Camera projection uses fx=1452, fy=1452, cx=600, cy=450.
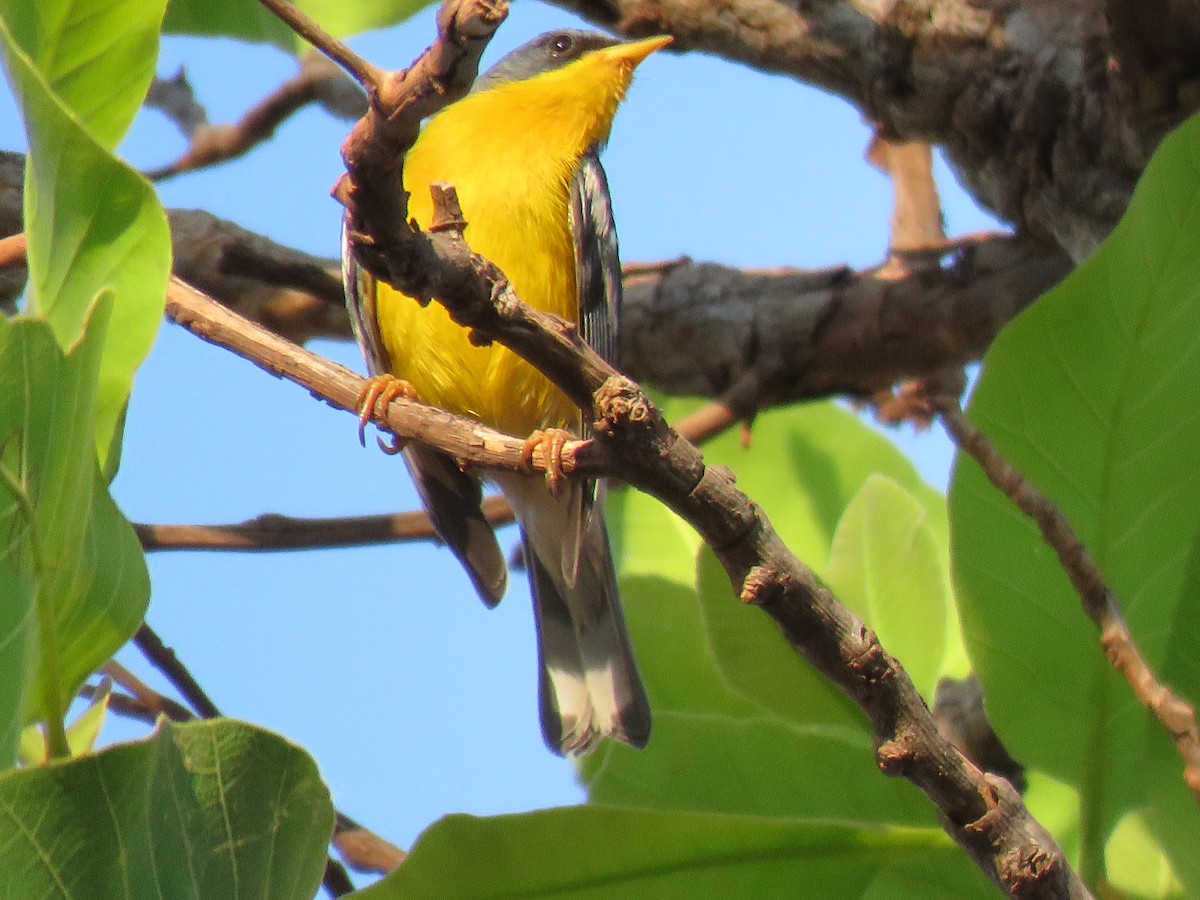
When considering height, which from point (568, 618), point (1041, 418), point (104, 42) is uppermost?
point (104, 42)

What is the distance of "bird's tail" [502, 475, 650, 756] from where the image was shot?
333 cm

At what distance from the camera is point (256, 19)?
3.67 metres

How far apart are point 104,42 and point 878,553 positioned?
1.90 m

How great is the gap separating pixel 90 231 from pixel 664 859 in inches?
47.5

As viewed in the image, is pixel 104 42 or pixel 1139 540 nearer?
pixel 104 42

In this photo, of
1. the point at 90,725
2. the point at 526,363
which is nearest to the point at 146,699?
the point at 90,725

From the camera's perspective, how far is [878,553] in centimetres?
313

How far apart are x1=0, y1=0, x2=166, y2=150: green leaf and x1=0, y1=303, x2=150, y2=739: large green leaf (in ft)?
1.29

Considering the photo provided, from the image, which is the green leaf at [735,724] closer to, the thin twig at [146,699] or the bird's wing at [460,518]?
the bird's wing at [460,518]

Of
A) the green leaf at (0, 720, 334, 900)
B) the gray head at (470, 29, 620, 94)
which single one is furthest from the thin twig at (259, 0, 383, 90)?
the gray head at (470, 29, 620, 94)

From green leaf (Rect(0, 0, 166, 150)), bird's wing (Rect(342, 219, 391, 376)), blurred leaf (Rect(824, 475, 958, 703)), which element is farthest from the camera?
bird's wing (Rect(342, 219, 391, 376))

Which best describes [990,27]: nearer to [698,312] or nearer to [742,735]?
[698,312]

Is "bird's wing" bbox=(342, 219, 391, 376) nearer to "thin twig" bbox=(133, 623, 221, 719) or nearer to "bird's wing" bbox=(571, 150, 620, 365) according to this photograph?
"bird's wing" bbox=(571, 150, 620, 365)

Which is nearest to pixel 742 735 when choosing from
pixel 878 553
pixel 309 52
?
pixel 878 553
